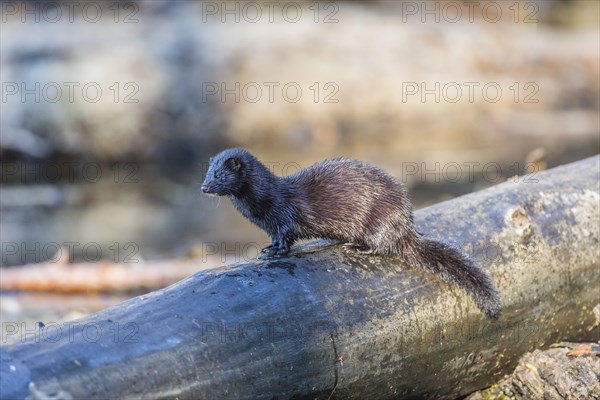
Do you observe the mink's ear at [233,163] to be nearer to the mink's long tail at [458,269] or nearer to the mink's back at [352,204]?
the mink's back at [352,204]

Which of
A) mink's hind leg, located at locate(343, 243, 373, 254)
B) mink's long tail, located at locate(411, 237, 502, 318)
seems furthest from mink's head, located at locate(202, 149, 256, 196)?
mink's long tail, located at locate(411, 237, 502, 318)

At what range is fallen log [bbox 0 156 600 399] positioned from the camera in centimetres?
309

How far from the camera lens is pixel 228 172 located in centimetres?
428

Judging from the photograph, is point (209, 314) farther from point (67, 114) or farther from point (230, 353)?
point (67, 114)

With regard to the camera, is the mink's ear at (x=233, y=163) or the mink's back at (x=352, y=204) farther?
the mink's ear at (x=233, y=163)

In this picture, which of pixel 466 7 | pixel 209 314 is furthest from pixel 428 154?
pixel 209 314

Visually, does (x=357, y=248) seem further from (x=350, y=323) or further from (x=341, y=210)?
(x=350, y=323)

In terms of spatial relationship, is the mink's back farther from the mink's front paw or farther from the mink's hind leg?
the mink's front paw

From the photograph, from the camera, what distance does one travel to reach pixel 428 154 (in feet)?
47.9

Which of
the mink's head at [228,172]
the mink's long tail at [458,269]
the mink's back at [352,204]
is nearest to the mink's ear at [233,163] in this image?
the mink's head at [228,172]

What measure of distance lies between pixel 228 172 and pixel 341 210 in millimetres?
591

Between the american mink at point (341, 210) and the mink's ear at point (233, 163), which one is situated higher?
the mink's ear at point (233, 163)

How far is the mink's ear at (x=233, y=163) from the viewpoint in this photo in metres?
4.28

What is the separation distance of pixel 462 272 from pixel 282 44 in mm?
12410
